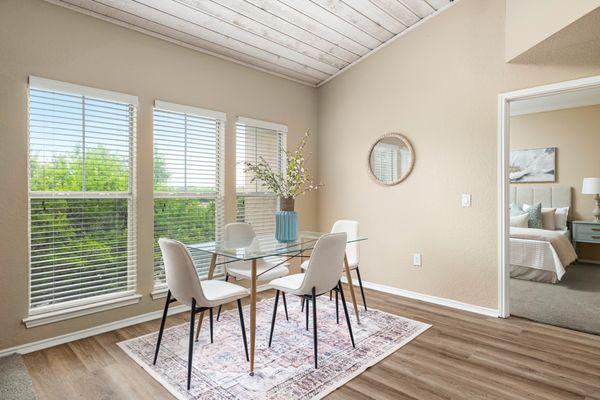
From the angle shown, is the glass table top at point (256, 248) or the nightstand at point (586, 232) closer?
the glass table top at point (256, 248)

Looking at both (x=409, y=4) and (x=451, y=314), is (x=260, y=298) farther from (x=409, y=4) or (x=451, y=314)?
(x=409, y=4)

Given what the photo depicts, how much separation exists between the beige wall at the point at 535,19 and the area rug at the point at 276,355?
2.42m

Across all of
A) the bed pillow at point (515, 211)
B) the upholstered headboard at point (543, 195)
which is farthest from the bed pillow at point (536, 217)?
the upholstered headboard at point (543, 195)

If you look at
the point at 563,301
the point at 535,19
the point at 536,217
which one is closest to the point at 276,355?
the point at 535,19

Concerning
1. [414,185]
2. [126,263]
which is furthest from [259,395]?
[414,185]

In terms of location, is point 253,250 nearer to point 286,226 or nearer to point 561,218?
point 286,226

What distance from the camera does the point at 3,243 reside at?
8.25 feet

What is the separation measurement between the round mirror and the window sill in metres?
2.82

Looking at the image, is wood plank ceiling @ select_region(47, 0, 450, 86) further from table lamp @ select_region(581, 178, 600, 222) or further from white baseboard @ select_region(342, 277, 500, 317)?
table lamp @ select_region(581, 178, 600, 222)

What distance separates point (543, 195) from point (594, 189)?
795 millimetres

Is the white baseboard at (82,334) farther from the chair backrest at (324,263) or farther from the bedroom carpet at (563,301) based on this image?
the bedroom carpet at (563,301)

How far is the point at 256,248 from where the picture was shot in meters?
2.59

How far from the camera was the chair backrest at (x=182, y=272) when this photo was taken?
83.4 inches

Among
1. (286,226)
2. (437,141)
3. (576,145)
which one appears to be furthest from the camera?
(576,145)
